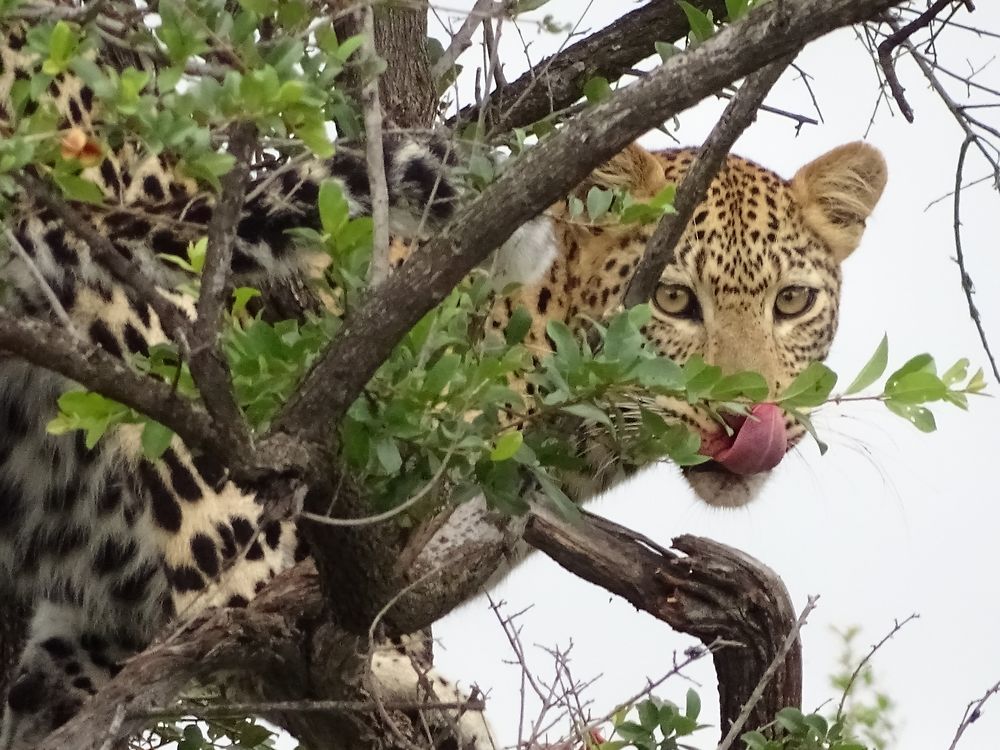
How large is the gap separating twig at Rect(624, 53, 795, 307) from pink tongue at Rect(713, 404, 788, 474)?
1.85 ft

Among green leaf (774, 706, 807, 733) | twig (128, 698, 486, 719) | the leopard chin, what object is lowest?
twig (128, 698, 486, 719)

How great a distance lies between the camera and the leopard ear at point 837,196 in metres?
3.39

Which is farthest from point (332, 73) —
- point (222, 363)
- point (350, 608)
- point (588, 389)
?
point (350, 608)

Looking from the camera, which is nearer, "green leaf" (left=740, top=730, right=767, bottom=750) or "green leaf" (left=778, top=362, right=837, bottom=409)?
"green leaf" (left=778, top=362, right=837, bottom=409)

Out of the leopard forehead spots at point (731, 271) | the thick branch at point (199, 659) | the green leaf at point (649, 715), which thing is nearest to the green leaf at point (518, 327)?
the thick branch at point (199, 659)

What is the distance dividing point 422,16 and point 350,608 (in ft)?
5.17

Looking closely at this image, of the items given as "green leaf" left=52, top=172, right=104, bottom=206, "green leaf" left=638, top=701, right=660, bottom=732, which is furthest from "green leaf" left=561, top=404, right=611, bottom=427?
"green leaf" left=638, top=701, right=660, bottom=732

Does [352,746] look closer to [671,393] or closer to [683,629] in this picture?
[683,629]

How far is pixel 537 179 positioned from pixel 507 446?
0.29 meters

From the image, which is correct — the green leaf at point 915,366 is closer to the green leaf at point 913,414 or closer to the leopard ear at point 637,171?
the green leaf at point 913,414

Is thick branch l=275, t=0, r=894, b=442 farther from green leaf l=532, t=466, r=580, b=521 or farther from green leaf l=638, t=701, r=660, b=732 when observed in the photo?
green leaf l=638, t=701, r=660, b=732

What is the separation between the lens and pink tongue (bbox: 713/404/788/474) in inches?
102

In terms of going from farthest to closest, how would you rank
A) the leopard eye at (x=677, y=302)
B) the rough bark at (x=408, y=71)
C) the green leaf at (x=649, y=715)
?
the leopard eye at (x=677, y=302) → the rough bark at (x=408, y=71) → the green leaf at (x=649, y=715)

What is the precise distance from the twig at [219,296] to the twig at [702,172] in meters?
0.68
